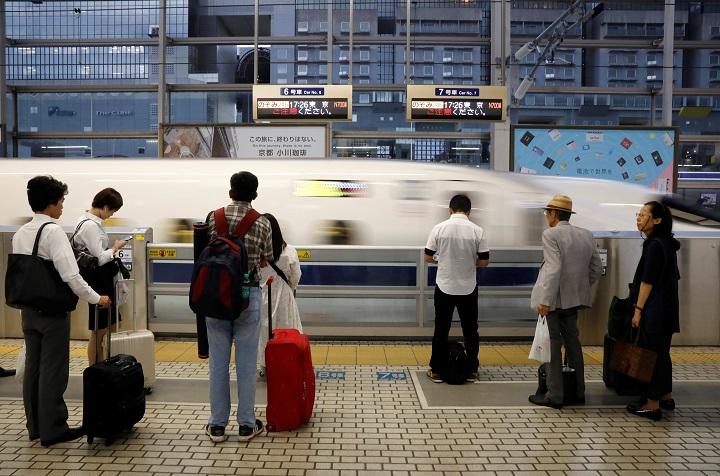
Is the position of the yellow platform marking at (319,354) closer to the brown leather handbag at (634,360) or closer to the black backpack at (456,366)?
the black backpack at (456,366)

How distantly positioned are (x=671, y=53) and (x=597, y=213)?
7679mm

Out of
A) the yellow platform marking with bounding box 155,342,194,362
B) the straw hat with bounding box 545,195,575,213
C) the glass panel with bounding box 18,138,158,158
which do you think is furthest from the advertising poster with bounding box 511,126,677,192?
the straw hat with bounding box 545,195,575,213

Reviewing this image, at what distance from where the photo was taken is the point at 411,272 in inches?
293

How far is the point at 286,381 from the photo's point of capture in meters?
4.34

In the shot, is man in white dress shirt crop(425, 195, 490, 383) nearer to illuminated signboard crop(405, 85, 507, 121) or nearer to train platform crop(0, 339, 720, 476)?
train platform crop(0, 339, 720, 476)

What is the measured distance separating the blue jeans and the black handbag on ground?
91 centimetres

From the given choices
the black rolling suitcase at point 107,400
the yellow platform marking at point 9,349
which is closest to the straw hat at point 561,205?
the black rolling suitcase at point 107,400

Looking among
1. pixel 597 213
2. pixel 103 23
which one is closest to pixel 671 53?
pixel 597 213

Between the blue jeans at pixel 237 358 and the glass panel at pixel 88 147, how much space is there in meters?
12.6

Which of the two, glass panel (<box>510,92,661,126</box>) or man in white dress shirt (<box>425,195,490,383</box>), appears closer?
man in white dress shirt (<box>425,195,490,383</box>)

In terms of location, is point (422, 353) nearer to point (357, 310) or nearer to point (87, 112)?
point (357, 310)

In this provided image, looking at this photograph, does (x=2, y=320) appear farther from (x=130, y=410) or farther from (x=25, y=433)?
(x=130, y=410)

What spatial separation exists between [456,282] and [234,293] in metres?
2.42

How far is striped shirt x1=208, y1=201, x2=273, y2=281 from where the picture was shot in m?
4.11
